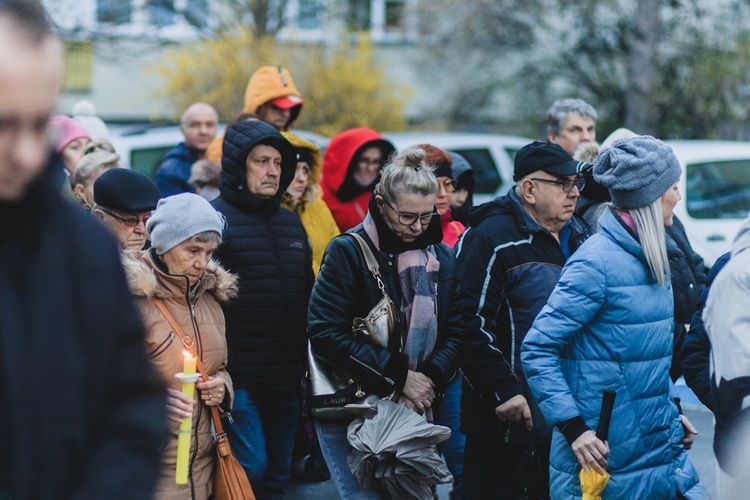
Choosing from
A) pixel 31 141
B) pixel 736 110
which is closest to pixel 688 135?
pixel 736 110

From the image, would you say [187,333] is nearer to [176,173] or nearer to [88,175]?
[88,175]

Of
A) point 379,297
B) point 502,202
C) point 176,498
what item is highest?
point 502,202

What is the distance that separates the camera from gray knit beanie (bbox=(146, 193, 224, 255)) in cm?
447

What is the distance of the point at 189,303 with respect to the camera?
448 cm

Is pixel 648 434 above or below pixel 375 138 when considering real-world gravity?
below

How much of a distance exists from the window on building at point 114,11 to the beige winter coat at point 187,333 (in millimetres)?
15394

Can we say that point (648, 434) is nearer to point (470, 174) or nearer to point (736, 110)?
point (470, 174)

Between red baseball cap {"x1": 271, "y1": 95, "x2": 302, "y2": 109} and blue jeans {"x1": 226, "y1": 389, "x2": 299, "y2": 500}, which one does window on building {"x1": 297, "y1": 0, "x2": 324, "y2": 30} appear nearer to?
red baseball cap {"x1": 271, "y1": 95, "x2": 302, "y2": 109}

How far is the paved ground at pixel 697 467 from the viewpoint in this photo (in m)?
6.25

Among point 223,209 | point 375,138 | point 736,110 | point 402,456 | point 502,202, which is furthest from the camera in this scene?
point 736,110

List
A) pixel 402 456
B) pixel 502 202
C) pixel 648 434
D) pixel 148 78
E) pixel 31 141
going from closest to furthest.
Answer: pixel 31 141, pixel 648 434, pixel 402 456, pixel 502 202, pixel 148 78

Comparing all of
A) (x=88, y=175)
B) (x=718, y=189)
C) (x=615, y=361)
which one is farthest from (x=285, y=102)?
(x=718, y=189)

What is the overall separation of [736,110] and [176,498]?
15621mm

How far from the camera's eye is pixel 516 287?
15.5ft
